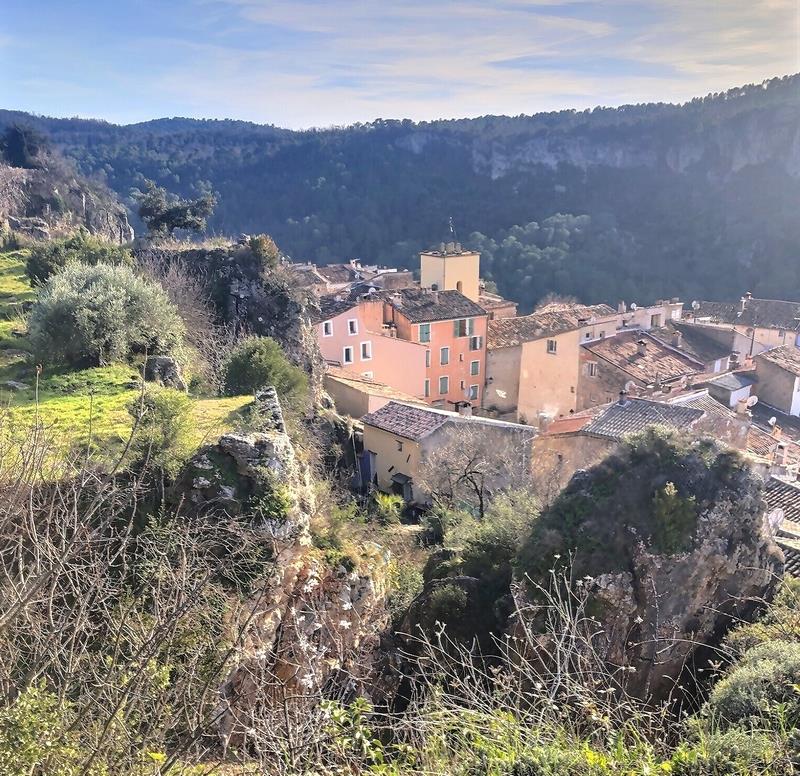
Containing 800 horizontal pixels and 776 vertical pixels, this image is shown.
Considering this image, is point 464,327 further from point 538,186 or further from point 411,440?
point 538,186

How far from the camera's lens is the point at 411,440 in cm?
1792

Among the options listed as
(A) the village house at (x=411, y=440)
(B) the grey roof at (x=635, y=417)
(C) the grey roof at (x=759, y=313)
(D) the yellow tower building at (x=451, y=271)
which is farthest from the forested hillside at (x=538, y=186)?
(A) the village house at (x=411, y=440)

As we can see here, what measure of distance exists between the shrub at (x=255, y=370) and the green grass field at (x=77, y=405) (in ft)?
2.41

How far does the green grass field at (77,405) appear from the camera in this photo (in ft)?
25.1

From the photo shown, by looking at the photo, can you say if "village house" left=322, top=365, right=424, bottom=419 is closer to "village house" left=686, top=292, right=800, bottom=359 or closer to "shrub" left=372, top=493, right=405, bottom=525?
"shrub" left=372, top=493, right=405, bottom=525

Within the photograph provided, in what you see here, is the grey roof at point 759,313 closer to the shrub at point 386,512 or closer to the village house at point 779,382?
the village house at point 779,382

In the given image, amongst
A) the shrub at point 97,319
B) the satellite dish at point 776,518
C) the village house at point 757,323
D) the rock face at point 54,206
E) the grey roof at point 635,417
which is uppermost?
the rock face at point 54,206

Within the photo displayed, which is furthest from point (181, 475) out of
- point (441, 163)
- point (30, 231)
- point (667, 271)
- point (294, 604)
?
point (441, 163)

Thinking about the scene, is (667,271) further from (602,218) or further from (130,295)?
(130,295)

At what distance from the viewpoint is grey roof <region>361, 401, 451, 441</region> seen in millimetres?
18031

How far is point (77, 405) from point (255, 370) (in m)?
3.43

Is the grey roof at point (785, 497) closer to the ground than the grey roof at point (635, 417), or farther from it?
closer to the ground

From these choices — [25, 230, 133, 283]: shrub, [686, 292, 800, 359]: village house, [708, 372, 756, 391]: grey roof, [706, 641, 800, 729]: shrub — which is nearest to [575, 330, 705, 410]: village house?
[708, 372, 756, 391]: grey roof

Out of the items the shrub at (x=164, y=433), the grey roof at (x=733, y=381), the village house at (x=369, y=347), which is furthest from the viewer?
the village house at (x=369, y=347)
